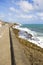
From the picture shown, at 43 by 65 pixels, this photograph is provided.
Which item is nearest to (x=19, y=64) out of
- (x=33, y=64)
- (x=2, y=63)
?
(x=2, y=63)

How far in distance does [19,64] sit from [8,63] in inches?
22.2

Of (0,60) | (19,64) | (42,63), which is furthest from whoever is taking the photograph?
(42,63)

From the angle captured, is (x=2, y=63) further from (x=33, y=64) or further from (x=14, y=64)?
(x=33, y=64)

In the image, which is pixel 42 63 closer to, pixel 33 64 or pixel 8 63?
pixel 33 64

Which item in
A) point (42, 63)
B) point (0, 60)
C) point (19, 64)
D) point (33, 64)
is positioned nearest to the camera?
point (19, 64)

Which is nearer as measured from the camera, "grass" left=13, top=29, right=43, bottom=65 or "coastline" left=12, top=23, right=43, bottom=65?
"grass" left=13, top=29, right=43, bottom=65

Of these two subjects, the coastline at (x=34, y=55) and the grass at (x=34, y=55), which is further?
the coastline at (x=34, y=55)

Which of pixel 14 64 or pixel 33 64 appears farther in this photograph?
pixel 33 64

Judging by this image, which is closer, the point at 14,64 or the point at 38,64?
the point at 14,64

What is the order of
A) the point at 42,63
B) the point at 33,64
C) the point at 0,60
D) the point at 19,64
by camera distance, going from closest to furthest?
the point at 19,64 → the point at 0,60 → the point at 33,64 → the point at 42,63

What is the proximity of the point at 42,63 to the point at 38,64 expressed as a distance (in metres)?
0.66

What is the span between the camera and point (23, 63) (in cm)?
822

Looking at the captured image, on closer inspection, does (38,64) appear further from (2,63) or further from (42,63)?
(2,63)

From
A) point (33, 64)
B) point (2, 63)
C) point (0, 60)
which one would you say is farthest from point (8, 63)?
point (33, 64)
